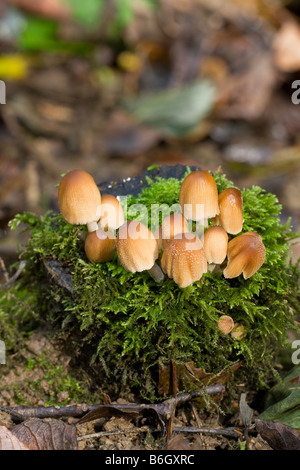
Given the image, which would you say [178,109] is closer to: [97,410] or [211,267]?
[211,267]

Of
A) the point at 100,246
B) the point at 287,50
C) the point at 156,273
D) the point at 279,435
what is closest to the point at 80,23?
the point at 287,50

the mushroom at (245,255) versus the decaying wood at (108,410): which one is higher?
the mushroom at (245,255)

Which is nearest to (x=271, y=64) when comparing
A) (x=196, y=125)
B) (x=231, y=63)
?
(x=231, y=63)

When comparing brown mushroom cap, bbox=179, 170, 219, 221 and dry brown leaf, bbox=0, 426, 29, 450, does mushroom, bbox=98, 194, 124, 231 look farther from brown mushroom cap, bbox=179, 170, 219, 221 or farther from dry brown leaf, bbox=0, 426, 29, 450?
dry brown leaf, bbox=0, 426, 29, 450

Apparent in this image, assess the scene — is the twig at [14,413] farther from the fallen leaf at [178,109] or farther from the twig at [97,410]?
the fallen leaf at [178,109]

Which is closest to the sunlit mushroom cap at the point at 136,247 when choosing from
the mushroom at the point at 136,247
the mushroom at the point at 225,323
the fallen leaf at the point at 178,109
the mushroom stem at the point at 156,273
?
the mushroom at the point at 136,247

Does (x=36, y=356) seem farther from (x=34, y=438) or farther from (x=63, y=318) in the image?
(x=34, y=438)

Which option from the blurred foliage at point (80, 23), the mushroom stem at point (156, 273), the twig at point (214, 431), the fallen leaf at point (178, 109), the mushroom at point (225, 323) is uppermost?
the blurred foliage at point (80, 23)
